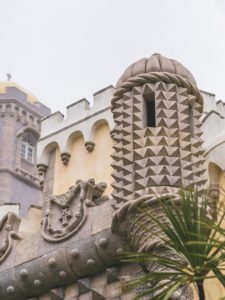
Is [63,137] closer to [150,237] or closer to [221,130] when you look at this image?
[221,130]

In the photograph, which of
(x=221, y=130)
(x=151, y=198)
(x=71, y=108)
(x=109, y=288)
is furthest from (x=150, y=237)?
(x=71, y=108)

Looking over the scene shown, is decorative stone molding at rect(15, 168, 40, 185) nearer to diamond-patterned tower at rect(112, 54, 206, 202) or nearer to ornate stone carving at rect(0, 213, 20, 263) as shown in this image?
ornate stone carving at rect(0, 213, 20, 263)

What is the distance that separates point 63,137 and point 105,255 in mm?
4252

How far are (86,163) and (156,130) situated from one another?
2996 millimetres

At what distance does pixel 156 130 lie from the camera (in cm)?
1105

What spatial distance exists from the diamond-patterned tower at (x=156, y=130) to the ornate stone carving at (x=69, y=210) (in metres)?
0.87

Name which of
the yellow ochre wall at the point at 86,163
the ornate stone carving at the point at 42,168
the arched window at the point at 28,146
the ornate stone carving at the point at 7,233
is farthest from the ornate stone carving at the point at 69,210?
the arched window at the point at 28,146

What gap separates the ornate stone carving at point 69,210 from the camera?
37.7ft

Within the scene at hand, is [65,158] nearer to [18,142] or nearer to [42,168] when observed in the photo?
[42,168]

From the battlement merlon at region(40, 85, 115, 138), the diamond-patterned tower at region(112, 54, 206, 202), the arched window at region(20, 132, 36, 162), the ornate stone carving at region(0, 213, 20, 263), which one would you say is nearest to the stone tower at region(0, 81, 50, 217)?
the arched window at region(20, 132, 36, 162)

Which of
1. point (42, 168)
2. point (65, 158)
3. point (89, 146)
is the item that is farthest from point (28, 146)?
point (89, 146)

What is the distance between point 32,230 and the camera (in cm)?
1363

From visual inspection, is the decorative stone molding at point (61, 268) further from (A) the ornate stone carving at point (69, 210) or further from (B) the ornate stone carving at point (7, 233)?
(B) the ornate stone carving at point (7, 233)

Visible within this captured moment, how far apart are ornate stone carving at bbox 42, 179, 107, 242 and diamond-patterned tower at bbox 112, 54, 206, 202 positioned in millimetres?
873
